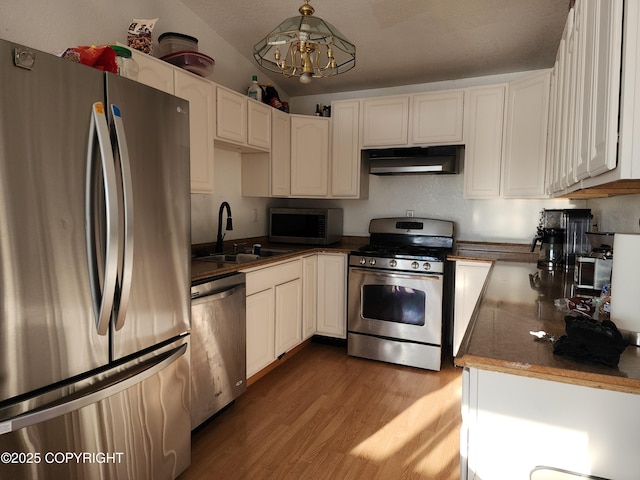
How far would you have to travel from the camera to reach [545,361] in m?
1.00

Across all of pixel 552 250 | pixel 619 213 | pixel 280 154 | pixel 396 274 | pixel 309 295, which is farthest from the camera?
pixel 280 154

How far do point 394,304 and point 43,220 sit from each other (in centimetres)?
256

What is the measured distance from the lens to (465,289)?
3125 mm

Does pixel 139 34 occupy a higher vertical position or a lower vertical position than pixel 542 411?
higher

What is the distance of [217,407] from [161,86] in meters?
1.88

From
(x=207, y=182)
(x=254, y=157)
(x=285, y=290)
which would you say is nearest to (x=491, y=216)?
(x=285, y=290)

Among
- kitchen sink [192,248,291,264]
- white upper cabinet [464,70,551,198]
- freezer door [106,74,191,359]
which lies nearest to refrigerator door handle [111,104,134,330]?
freezer door [106,74,191,359]

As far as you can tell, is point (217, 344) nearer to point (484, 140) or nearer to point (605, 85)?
point (605, 85)

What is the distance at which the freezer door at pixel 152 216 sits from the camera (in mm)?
1446

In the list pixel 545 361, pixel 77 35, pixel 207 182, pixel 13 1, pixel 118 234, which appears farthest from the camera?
pixel 207 182

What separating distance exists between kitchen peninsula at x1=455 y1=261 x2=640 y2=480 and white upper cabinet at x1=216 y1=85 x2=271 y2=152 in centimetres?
224

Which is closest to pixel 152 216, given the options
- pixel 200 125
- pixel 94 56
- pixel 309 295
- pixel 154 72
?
pixel 94 56

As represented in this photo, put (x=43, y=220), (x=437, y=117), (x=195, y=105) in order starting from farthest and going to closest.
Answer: (x=437, y=117)
(x=195, y=105)
(x=43, y=220)

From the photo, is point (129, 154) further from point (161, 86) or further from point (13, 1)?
point (13, 1)
